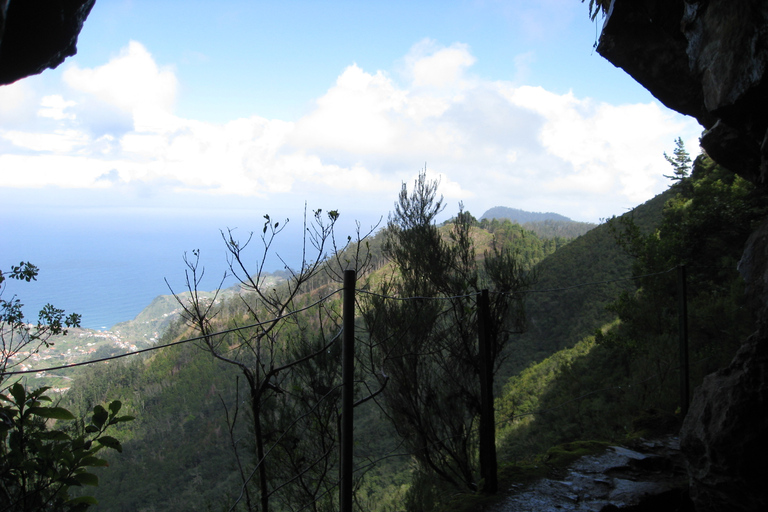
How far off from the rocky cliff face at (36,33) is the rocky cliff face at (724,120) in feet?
19.6

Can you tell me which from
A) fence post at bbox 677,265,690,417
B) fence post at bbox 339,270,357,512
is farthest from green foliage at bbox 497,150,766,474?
fence post at bbox 339,270,357,512

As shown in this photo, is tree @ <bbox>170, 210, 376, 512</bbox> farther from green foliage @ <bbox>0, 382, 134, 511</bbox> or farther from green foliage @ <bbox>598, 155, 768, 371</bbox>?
green foliage @ <bbox>598, 155, 768, 371</bbox>

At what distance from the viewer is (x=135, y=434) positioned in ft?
173

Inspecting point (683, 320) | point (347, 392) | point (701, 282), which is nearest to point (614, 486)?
point (683, 320)

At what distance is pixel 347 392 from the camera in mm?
2461

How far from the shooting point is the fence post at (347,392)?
7.91 ft

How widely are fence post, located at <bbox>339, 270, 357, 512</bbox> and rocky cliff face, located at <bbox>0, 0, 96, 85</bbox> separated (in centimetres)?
362

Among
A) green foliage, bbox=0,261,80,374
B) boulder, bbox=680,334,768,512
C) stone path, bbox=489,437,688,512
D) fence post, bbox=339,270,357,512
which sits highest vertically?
green foliage, bbox=0,261,80,374

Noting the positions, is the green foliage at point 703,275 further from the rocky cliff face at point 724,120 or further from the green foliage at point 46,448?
the green foliage at point 46,448

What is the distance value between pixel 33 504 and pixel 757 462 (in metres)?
4.13

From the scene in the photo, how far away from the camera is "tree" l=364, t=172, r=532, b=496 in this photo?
807 centimetres

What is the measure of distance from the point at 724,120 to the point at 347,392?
4668mm

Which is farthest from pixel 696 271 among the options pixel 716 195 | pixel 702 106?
pixel 702 106

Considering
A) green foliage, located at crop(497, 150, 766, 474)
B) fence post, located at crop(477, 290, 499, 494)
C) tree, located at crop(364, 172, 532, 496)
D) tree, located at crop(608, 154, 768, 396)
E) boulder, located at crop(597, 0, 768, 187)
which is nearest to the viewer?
fence post, located at crop(477, 290, 499, 494)
